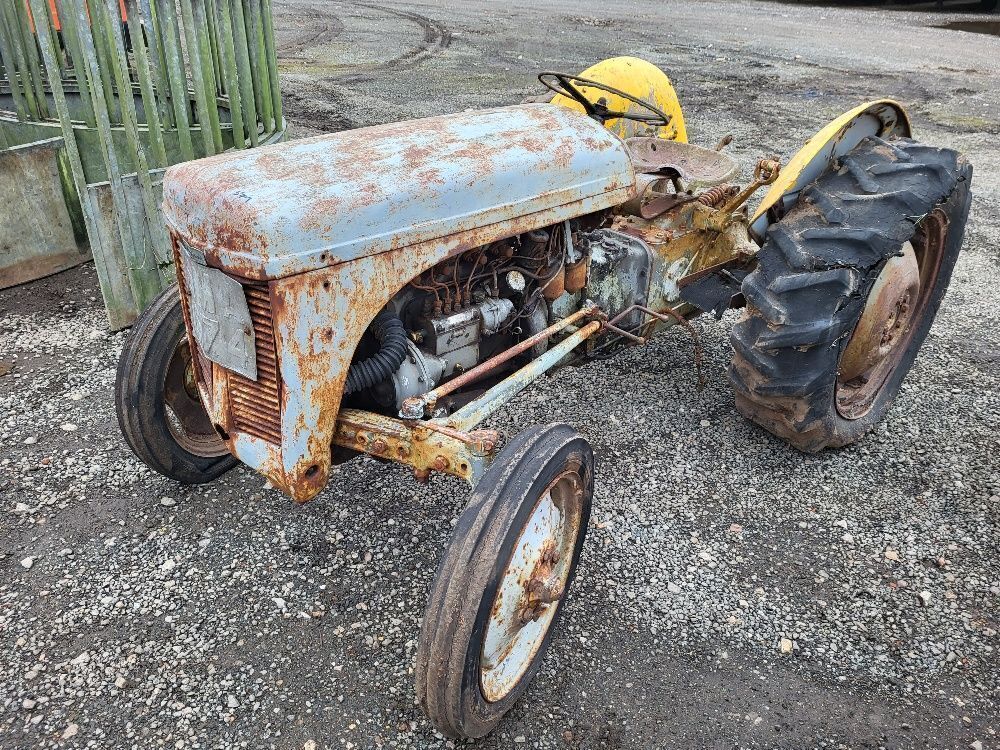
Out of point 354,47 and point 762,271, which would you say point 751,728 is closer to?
point 762,271

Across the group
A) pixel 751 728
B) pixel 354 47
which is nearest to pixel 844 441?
pixel 751 728

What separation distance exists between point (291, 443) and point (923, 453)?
267 cm

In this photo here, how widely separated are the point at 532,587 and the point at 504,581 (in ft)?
0.55

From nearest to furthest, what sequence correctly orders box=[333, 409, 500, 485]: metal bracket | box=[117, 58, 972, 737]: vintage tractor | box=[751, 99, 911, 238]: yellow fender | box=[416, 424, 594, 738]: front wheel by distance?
box=[416, 424, 594, 738]: front wheel → box=[117, 58, 972, 737]: vintage tractor → box=[333, 409, 500, 485]: metal bracket → box=[751, 99, 911, 238]: yellow fender

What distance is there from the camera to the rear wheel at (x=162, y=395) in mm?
2736

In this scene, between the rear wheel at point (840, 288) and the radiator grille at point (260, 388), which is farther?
the rear wheel at point (840, 288)

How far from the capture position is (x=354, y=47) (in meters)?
11.1

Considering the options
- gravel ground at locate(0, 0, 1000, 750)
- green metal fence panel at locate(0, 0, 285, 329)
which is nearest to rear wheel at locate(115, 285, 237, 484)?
gravel ground at locate(0, 0, 1000, 750)

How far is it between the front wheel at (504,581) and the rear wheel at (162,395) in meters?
1.28

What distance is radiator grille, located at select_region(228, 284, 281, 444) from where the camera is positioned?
2.04m

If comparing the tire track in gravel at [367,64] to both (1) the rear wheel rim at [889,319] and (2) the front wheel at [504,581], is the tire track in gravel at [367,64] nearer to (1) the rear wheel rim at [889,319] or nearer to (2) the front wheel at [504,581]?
(1) the rear wheel rim at [889,319]

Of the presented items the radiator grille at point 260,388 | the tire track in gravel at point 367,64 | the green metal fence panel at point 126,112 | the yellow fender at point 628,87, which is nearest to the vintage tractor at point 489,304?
the radiator grille at point 260,388

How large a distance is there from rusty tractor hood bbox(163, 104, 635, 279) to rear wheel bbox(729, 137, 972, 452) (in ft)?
2.34

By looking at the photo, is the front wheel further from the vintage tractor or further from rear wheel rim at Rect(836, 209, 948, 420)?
rear wheel rim at Rect(836, 209, 948, 420)
